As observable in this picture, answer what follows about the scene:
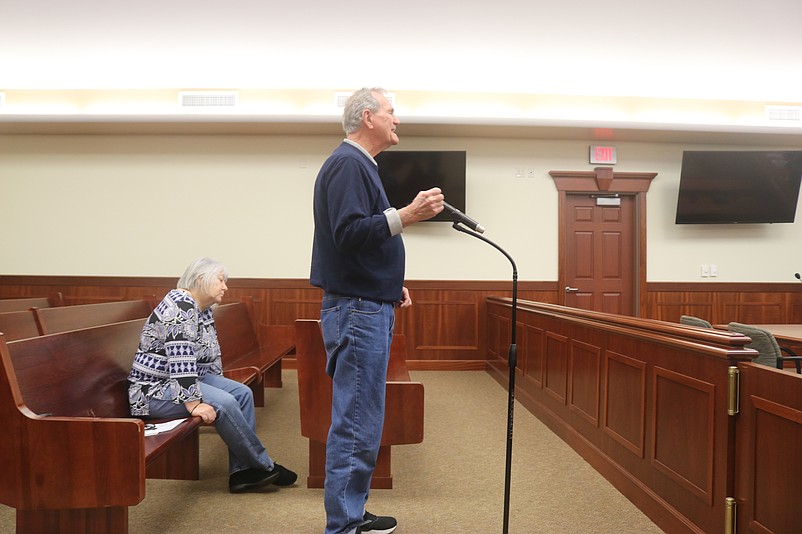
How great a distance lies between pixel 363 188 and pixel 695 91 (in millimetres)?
5609

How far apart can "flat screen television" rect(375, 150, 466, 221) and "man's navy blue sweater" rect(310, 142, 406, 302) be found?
399 centimetres

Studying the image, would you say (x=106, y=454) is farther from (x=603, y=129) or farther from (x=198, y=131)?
(x=603, y=129)

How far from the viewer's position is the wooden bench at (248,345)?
11.5 feet

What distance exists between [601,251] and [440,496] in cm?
440

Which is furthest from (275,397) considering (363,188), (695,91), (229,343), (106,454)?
(695,91)

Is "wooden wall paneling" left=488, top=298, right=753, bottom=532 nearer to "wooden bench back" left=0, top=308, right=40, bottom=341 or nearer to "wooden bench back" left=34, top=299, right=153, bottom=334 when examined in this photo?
"wooden bench back" left=34, top=299, right=153, bottom=334

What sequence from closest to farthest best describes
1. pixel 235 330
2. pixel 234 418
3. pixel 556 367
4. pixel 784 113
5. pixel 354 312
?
pixel 354 312
pixel 234 418
pixel 556 367
pixel 235 330
pixel 784 113

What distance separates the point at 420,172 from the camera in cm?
574

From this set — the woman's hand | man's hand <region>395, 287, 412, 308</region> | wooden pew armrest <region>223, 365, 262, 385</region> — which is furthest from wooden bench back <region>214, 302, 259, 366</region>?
man's hand <region>395, 287, 412, 308</region>

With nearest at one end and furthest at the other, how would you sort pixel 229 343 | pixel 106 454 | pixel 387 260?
pixel 106 454, pixel 387 260, pixel 229 343

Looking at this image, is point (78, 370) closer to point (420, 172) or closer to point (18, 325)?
point (18, 325)

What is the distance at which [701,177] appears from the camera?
588 centimetres

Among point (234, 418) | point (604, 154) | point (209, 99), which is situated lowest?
point (234, 418)

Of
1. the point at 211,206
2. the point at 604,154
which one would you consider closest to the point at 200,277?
the point at 211,206
